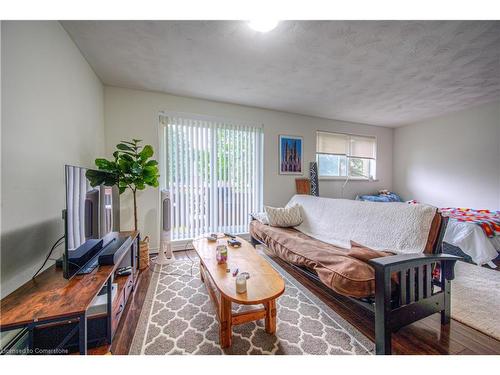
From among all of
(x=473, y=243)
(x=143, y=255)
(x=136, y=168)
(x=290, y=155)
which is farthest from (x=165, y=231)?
(x=473, y=243)

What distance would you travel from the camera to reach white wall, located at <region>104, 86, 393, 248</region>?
2.80 m

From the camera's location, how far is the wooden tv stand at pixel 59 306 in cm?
87

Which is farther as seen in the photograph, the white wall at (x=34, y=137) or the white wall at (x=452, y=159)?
the white wall at (x=452, y=159)

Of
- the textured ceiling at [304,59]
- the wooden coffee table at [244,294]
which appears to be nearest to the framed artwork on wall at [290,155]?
the textured ceiling at [304,59]

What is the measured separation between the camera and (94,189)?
1585mm

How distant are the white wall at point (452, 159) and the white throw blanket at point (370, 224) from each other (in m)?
3.11

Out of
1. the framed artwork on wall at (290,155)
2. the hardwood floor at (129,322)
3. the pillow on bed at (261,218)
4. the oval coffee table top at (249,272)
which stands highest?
the framed artwork on wall at (290,155)

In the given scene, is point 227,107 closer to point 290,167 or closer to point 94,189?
point 290,167

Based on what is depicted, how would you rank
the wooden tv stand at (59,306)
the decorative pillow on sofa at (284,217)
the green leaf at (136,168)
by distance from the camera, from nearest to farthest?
the wooden tv stand at (59,306) < the green leaf at (136,168) < the decorative pillow on sofa at (284,217)

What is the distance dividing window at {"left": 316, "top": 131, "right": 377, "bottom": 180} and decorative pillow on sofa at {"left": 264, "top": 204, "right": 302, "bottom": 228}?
5.81ft

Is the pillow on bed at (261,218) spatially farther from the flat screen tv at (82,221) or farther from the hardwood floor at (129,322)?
the flat screen tv at (82,221)

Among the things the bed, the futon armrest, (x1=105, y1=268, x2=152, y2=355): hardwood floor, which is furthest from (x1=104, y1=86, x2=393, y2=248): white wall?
the futon armrest

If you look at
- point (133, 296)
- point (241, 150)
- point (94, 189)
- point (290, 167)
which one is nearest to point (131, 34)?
point (94, 189)

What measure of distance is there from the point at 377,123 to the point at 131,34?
4817 millimetres
